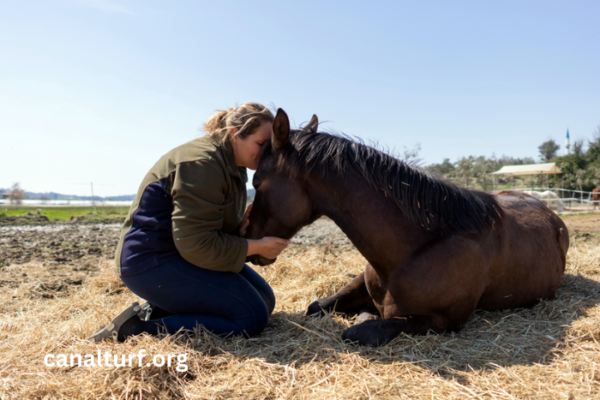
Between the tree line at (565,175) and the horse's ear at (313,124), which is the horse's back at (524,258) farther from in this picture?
the tree line at (565,175)

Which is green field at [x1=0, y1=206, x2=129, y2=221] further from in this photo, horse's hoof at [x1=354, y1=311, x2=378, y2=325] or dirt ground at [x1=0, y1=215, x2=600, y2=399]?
horse's hoof at [x1=354, y1=311, x2=378, y2=325]

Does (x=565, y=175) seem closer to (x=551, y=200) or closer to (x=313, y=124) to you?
(x=551, y=200)

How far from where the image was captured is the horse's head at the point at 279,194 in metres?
2.54

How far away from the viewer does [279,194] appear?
255 centimetres

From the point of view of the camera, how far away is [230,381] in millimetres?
1907

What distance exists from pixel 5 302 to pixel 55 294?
17.1 inches

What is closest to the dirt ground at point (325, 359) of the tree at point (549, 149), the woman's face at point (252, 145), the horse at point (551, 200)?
the woman's face at point (252, 145)

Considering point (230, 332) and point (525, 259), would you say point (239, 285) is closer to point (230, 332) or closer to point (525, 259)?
point (230, 332)

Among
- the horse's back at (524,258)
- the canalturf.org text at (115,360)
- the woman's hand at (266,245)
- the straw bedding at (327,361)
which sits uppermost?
the woman's hand at (266,245)

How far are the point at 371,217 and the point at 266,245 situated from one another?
0.74m

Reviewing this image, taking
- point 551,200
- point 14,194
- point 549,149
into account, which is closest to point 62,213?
point 14,194

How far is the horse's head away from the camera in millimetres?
2543

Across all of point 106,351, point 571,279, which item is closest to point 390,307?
point 106,351

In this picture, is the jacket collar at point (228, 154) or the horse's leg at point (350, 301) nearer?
the jacket collar at point (228, 154)
